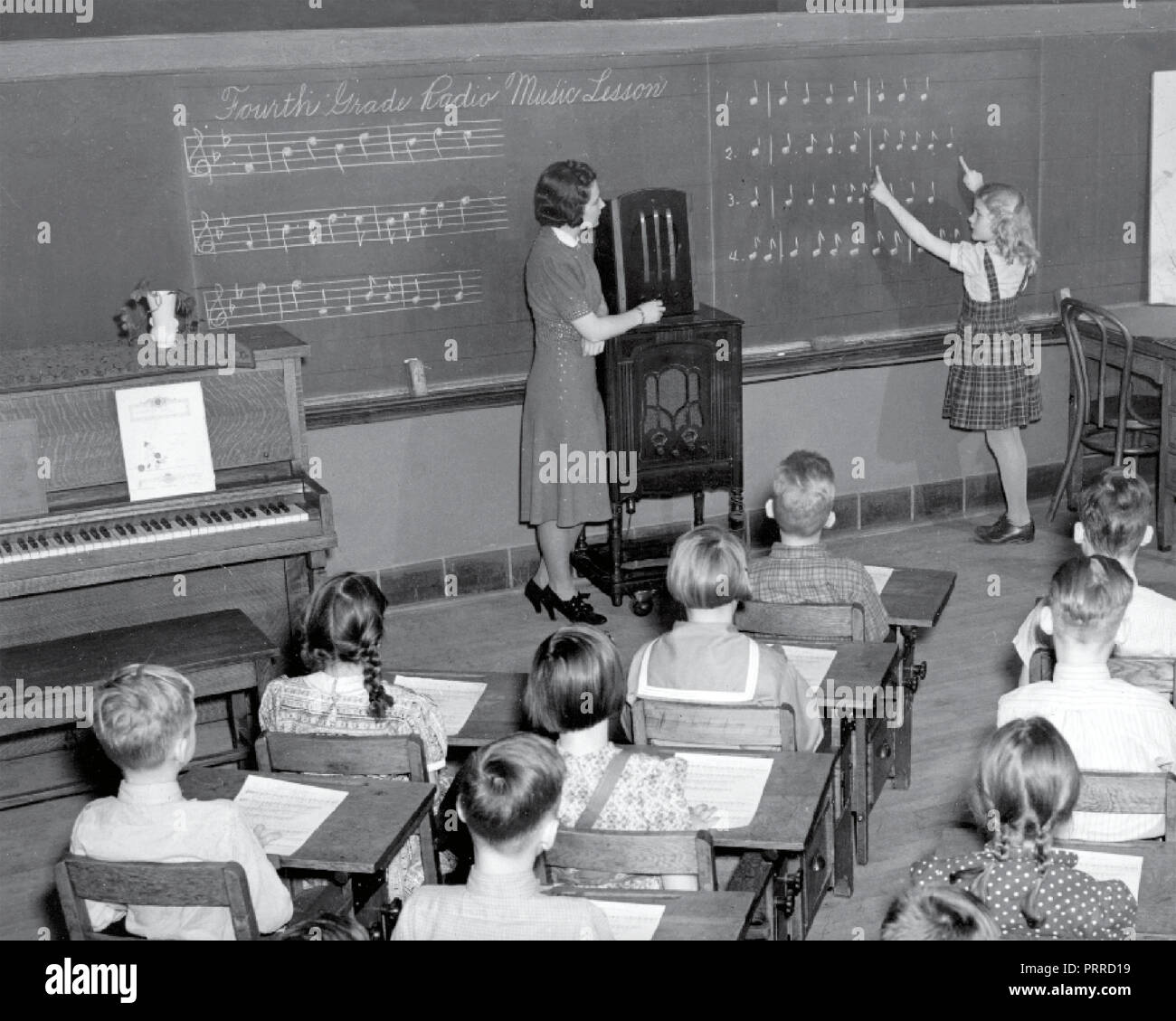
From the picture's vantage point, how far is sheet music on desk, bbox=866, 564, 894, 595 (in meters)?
4.29

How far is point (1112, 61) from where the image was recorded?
6.57 meters

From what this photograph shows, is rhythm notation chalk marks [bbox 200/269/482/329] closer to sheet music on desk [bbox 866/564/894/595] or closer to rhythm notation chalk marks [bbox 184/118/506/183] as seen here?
rhythm notation chalk marks [bbox 184/118/506/183]

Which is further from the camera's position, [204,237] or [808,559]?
[204,237]

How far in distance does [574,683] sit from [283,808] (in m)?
0.64

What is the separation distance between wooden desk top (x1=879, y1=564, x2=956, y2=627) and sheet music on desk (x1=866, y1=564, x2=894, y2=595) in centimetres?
1

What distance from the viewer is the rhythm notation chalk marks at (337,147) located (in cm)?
518

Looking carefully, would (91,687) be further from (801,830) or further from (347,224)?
(801,830)

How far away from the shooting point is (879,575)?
14.3ft

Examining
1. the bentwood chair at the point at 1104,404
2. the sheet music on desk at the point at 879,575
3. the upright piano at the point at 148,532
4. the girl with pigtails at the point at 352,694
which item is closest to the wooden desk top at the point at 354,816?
the girl with pigtails at the point at 352,694

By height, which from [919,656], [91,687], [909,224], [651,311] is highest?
[909,224]

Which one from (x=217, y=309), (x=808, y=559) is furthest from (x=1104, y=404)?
(x=217, y=309)

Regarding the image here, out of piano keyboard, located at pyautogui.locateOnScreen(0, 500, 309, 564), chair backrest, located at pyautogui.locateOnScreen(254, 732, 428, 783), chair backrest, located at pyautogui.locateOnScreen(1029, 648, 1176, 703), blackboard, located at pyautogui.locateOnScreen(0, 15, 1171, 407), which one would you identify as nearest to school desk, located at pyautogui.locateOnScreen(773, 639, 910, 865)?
chair backrest, located at pyautogui.locateOnScreen(1029, 648, 1176, 703)

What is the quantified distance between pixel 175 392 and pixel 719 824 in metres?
2.34
